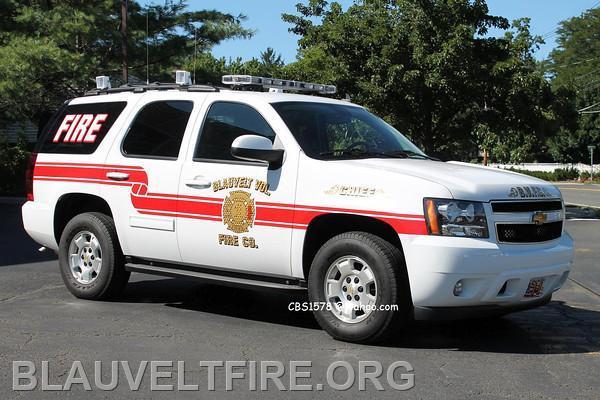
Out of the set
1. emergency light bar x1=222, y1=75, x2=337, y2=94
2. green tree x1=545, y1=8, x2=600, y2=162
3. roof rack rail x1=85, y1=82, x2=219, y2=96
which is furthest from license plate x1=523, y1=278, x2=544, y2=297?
green tree x1=545, y1=8, x2=600, y2=162

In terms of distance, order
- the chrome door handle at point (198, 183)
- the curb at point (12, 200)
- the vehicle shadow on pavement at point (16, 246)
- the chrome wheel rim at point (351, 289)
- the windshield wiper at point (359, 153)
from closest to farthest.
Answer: the chrome wheel rim at point (351, 289), the windshield wiper at point (359, 153), the chrome door handle at point (198, 183), the vehicle shadow on pavement at point (16, 246), the curb at point (12, 200)

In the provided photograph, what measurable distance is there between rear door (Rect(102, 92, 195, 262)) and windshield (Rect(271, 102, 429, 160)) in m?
1.06

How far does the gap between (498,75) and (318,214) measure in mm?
14721

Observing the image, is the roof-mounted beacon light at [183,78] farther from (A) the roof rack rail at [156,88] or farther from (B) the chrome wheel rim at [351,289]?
(B) the chrome wheel rim at [351,289]

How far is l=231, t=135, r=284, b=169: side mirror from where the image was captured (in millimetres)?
5918

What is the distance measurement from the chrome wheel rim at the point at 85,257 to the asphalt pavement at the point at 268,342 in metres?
0.26

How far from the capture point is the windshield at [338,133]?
617cm

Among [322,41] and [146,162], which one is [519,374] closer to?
[146,162]

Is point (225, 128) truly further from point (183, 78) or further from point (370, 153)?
point (370, 153)

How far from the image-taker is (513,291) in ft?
18.0

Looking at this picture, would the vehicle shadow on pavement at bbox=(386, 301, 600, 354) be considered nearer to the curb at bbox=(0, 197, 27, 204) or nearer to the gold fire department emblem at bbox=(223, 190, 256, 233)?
the gold fire department emblem at bbox=(223, 190, 256, 233)

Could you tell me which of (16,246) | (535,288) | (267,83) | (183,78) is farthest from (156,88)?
(16,246)

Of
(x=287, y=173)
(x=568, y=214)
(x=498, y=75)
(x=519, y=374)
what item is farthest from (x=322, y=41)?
(x=519, y=374)

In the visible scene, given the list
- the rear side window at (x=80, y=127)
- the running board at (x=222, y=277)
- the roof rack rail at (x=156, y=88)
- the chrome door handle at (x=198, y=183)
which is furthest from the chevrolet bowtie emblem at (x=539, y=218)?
the rear side window at (x=80, y=127)
